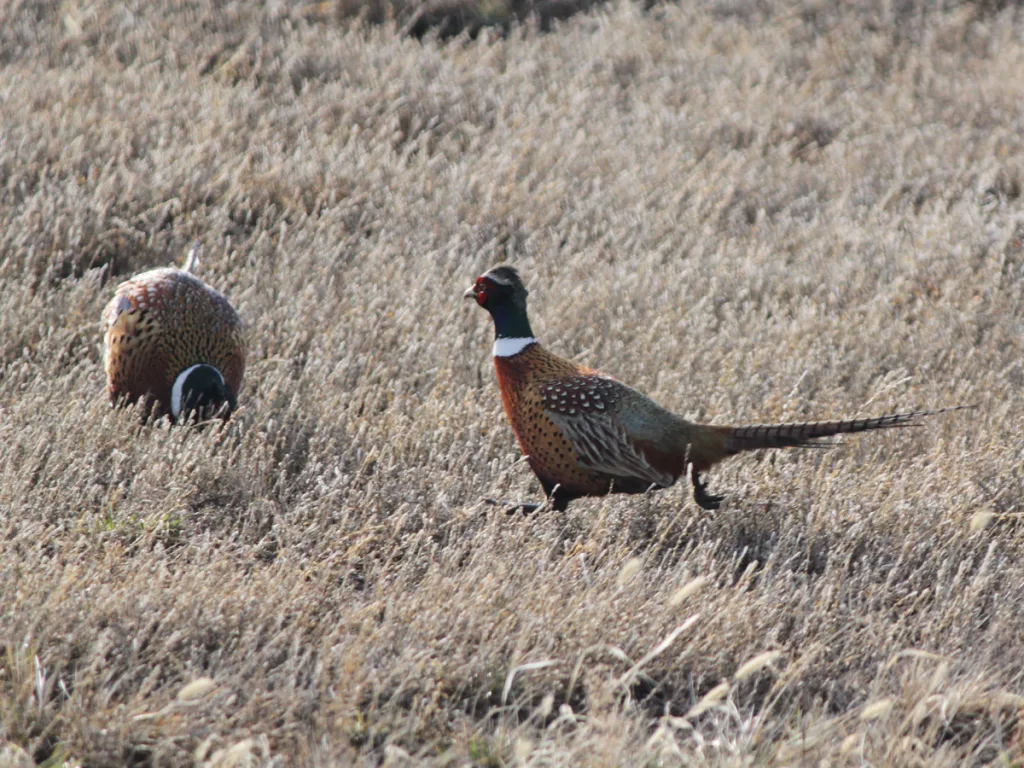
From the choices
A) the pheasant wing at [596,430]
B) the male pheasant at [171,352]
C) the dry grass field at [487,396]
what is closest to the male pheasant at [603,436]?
the pheasant wing at [596,430]

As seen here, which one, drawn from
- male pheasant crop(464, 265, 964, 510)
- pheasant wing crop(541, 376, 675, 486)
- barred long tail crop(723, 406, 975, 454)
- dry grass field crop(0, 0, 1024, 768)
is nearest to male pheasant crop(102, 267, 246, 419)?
dry grass field crop(0, 0, 1024, 768)

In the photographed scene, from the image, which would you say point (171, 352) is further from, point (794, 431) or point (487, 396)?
point (794, 431)

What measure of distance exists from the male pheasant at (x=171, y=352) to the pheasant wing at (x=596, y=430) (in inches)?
51.4

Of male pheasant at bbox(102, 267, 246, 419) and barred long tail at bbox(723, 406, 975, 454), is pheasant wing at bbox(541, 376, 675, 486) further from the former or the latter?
male pheasant at bbox(102, 267, 246, 419)

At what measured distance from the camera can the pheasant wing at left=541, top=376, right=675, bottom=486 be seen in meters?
3.90

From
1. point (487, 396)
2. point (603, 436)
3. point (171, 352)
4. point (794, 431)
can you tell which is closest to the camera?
point (794, 431)

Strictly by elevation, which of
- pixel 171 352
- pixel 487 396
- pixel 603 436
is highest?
pixel 171 352

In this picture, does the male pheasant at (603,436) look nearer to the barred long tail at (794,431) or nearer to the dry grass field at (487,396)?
the barred long tail at (794,431)

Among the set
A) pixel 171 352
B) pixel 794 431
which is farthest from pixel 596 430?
pixel 171 352

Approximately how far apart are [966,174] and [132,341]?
6865 mm

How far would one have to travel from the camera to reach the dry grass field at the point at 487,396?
283 cm

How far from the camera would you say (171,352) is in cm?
428

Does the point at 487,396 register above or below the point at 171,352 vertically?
below

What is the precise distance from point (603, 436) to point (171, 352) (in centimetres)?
178
